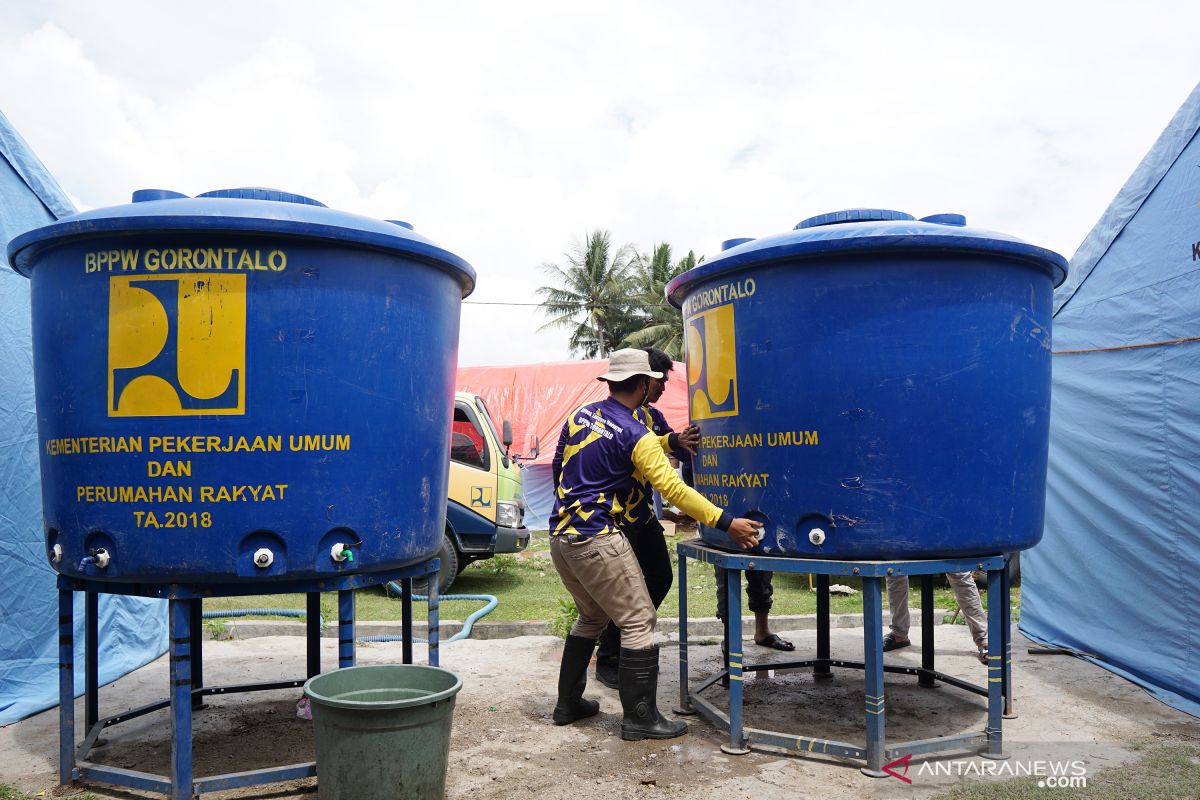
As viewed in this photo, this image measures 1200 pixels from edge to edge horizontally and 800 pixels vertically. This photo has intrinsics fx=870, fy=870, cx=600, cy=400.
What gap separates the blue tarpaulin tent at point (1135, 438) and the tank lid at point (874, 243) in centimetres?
167

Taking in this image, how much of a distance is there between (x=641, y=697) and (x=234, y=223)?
2869 millimetres

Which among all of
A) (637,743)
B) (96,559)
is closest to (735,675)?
(637,743)

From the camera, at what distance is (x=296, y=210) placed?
365cm

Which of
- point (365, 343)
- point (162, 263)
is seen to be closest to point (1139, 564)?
point (365, 343)

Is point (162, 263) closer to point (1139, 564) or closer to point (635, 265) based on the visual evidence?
point (1139, 564)

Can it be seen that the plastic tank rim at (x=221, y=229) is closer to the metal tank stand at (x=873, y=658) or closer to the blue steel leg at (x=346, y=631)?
the blue steel leg at (x=346, y=631)

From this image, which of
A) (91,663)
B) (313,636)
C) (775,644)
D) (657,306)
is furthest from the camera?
(657,306)

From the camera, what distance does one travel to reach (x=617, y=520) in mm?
4500

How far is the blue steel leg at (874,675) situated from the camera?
385 cm

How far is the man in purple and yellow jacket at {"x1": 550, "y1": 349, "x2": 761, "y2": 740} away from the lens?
13.9ft

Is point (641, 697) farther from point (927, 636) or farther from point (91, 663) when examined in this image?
point (91, 663)

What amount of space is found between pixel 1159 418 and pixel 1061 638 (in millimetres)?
1839

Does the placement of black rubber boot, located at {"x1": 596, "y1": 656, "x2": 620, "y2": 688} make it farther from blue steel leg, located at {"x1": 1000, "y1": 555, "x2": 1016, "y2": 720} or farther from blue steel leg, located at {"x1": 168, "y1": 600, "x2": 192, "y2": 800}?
blue steel leg, located at {"x1": 168, "y1": 600, "x2": 192, "y2": 800}

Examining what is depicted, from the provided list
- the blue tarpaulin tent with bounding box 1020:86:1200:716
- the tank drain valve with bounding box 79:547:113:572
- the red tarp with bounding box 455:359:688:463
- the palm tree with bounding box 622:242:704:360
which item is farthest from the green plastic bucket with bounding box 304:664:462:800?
the palm tree with bounding box 622:242:704:360
